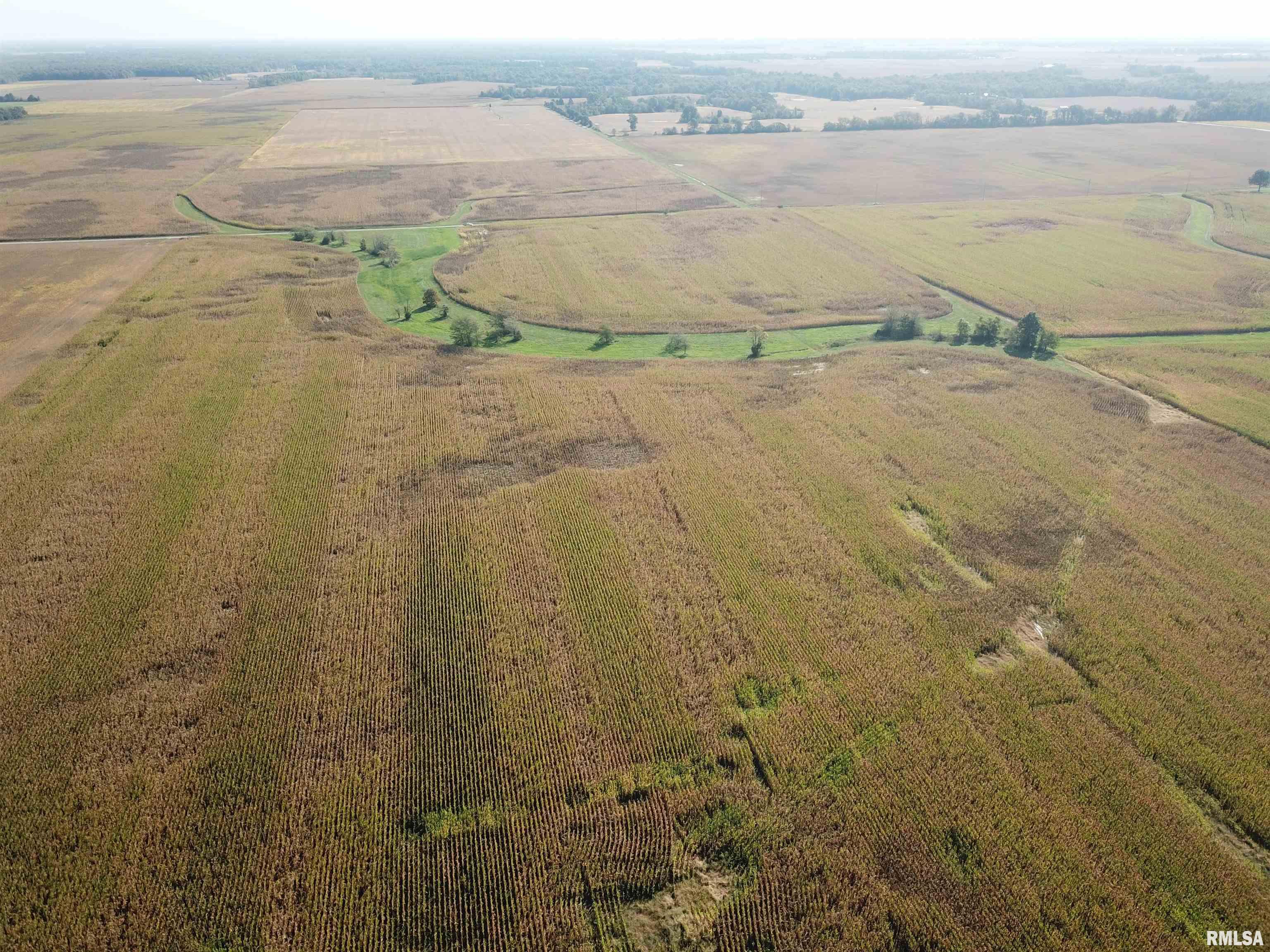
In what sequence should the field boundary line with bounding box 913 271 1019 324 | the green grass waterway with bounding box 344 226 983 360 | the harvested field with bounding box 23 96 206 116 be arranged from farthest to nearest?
the harvested field with bounding box 23 96 206 116 → the field boundary line with bounding box 913 271 1019 324 → the green grass waterway with bounding box 344 226 983 360

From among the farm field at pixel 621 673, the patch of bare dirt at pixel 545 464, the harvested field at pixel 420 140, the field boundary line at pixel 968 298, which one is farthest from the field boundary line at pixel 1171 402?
the harvested field at pixel 420 140

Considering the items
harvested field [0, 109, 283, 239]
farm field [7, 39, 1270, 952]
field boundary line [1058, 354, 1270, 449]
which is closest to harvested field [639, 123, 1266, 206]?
farm field [7, 39, 1270, 952]

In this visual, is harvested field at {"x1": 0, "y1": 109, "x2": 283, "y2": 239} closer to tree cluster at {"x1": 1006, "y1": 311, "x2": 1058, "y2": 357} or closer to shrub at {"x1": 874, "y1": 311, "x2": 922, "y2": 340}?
shrub at {"x1": 874, "y1": 311, "x2": 922, "y2": 340}

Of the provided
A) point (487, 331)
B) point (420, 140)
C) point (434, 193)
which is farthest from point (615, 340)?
point (420, 140)

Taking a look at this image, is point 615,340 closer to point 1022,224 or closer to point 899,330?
point 899,330

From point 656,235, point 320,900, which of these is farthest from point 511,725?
point 656,235

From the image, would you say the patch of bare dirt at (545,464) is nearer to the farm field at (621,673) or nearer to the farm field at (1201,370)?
the farm field at (621,673)
